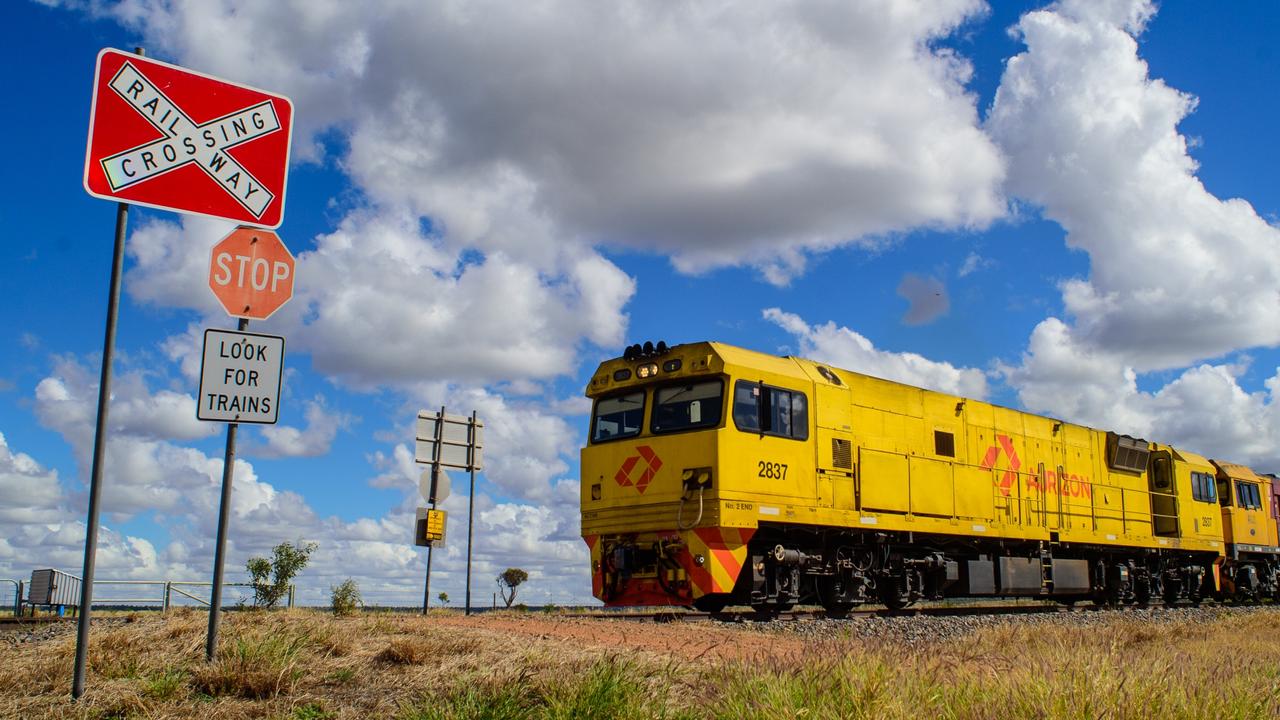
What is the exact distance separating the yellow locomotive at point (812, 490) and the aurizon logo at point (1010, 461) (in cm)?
4

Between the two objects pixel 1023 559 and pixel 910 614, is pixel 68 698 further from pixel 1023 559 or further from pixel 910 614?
pixel 1023 559

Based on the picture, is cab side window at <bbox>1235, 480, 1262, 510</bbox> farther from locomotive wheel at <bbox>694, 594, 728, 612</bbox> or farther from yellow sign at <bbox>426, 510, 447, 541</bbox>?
yellow sign at <bbox>426, 510, 447, 541</bbox>

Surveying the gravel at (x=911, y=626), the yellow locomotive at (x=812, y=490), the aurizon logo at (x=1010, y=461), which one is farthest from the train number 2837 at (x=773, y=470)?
the aurizon logo at (x=1010, y=461)

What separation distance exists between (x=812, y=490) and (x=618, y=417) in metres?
3.05

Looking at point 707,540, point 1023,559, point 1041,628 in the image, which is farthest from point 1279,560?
point 707,540

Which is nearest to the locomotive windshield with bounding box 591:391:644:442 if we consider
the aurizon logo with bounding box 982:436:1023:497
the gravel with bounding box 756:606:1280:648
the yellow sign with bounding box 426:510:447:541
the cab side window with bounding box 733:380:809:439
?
the cab side window with bounding box 733:380:809:439

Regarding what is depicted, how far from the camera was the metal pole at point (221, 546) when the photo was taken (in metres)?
6.87

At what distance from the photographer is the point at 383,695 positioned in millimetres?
6438

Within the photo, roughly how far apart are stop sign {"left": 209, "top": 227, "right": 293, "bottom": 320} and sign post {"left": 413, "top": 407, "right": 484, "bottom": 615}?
1054cm

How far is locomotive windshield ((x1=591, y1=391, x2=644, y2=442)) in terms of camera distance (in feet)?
46.8

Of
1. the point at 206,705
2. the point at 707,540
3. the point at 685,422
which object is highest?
the point at 685,422

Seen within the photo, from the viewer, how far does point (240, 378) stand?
7008 mm

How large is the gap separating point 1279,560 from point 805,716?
30630 millimetres

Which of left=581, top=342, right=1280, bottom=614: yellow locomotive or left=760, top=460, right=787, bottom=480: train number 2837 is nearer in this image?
left=581, top=342, right=1280, bottom=614: yellow locomotive
